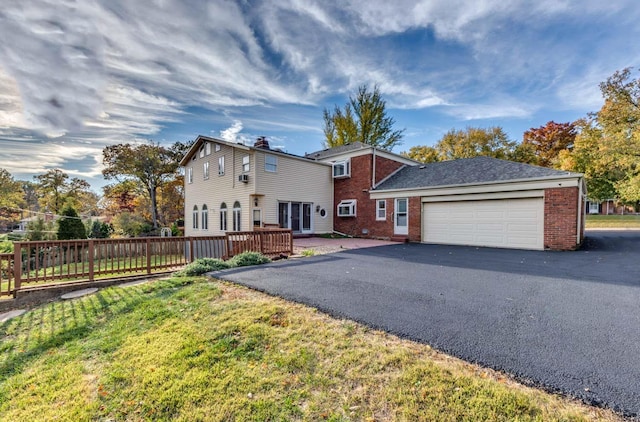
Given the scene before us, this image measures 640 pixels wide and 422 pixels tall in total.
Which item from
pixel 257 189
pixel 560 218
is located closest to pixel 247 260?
pixel 257 189

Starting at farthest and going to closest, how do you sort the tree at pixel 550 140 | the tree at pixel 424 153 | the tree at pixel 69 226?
the tree at pixel 550 140, the tree at pixel 424 153, the tree at pixel 69 226

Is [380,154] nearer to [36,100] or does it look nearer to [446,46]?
[446,46]

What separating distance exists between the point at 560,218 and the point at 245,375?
1196 centimetres

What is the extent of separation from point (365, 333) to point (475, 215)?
1073 cm

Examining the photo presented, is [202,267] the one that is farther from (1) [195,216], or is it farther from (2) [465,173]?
(1) [195,216]

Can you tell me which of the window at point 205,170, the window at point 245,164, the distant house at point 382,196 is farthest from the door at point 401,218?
the window at point 205,170

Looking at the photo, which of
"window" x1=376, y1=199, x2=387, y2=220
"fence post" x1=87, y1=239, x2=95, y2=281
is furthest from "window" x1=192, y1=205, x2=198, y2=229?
"fence post" x1=87, y1=239, x2=95, y2=281

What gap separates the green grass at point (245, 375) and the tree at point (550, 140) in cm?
3556

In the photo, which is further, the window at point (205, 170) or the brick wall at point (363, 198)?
the window at point (205, 170)

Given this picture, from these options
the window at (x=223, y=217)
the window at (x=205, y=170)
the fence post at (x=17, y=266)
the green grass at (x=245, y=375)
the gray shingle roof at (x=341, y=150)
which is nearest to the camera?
the green grass at (x=245, y=375)

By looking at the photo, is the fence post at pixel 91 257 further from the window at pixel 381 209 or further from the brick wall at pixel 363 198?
the window at pixel 381 209

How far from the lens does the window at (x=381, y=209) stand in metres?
15.2

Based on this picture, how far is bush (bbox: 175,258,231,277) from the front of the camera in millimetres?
6887

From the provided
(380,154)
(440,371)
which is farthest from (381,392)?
(380,154)
